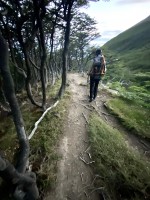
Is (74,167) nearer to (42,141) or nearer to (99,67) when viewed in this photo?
(42,141)

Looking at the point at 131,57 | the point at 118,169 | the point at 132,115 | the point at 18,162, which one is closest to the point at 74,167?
the point at 118,169

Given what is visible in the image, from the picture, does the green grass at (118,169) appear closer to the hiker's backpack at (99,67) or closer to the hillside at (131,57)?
the hiker's backpack at (99,67)

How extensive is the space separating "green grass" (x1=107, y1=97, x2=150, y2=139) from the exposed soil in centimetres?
36

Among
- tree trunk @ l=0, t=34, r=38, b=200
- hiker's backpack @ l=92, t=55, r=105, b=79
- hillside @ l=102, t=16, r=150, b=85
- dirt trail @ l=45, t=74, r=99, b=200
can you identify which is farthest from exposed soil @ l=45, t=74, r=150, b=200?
hillside @ l=102, t=16, r=150, b=85

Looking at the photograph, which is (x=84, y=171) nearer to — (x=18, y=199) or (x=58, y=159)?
(x=58, y=159)

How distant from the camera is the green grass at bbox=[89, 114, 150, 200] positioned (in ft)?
17.0

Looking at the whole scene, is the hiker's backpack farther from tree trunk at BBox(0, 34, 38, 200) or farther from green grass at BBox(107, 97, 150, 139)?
tree trunk at BBox(0, 34, 38, 200)

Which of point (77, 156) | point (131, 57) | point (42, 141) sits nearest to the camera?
point (77, 156)

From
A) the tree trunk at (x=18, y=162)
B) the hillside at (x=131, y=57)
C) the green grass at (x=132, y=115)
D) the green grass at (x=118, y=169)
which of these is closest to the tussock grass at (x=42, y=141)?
the tree trunk at (x=18, y=162)

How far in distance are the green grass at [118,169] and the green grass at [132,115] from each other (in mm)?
1590

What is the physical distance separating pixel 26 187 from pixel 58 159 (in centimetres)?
217

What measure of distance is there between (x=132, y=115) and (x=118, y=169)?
15.9 feet

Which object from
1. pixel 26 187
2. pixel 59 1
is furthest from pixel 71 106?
pixel 26 187

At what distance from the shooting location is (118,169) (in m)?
5.66
